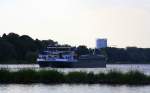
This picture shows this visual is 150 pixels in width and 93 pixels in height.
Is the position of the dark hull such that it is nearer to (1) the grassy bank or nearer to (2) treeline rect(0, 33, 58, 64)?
(2) treeline rect(0, 33, 58, 64)

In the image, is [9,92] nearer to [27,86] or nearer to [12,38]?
[27,86]

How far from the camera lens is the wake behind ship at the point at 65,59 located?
156500 mm

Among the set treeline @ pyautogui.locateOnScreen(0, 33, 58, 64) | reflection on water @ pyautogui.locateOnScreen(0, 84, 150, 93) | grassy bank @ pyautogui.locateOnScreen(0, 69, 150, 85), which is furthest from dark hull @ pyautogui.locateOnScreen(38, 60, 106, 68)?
reflection on water @ pyautogui.locateOnScreen(0, 84, 150, 93)

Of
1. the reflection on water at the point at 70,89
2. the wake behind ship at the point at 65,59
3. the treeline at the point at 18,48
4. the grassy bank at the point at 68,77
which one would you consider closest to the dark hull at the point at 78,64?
the wake behind ship at the point at 65,59

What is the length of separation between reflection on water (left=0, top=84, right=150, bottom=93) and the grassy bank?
3.20 meters

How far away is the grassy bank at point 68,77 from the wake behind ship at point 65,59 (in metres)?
85.6

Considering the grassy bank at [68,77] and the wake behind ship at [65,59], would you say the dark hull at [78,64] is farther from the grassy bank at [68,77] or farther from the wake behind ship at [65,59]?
the grassy bank at [68,77]

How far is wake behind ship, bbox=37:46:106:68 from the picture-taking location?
156 metres

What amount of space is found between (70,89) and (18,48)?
12010 cm

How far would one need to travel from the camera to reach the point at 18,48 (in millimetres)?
177500

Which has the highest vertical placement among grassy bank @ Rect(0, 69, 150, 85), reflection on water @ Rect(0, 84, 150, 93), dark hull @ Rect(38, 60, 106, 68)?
dark hull @ Rect(38, 60, 106, 68)

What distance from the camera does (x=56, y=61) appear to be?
156m

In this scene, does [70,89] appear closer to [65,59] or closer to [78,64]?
[65,59]

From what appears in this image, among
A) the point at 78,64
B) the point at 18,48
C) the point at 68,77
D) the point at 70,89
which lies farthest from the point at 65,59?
the point at 70,89
